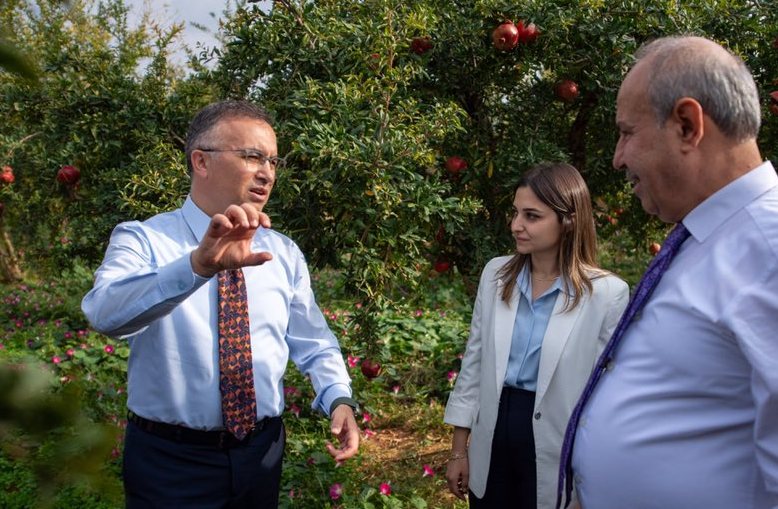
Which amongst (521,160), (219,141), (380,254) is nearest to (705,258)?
(219,141)

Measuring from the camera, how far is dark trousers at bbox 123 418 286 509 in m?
1.95

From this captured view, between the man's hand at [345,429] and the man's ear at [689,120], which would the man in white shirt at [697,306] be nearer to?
the man's ear at [689,120]

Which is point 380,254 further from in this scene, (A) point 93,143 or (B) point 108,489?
(B) point 108,489

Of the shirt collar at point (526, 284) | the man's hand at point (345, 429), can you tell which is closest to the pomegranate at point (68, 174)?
the man's hand at point (345, 429)

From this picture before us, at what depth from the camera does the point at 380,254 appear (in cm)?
303

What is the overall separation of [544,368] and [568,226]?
542 mm

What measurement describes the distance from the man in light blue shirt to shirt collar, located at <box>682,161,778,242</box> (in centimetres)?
99


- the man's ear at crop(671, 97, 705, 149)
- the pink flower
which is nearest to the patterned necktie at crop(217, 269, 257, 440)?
the man's ear at crop(671, 97, 705, 149)

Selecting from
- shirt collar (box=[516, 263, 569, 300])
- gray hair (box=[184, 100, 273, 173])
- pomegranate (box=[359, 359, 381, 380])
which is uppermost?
gray hair (box=[184, 100, 273, 173])

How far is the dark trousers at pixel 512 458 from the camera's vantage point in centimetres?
240

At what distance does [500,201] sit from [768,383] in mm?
2631

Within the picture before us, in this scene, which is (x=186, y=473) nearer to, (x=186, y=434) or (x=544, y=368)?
(x=186, y=434)

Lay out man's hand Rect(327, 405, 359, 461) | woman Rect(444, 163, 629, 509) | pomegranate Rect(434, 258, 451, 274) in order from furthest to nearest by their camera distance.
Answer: pomegranate Rect(434, 258, 451, 274)
woman Rect(444, 163, 629, 509)
man's hand Rect(327, 405, 359, 461)

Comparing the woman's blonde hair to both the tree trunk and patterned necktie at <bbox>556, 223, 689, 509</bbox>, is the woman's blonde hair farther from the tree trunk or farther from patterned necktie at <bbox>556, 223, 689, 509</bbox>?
the tree trunk
